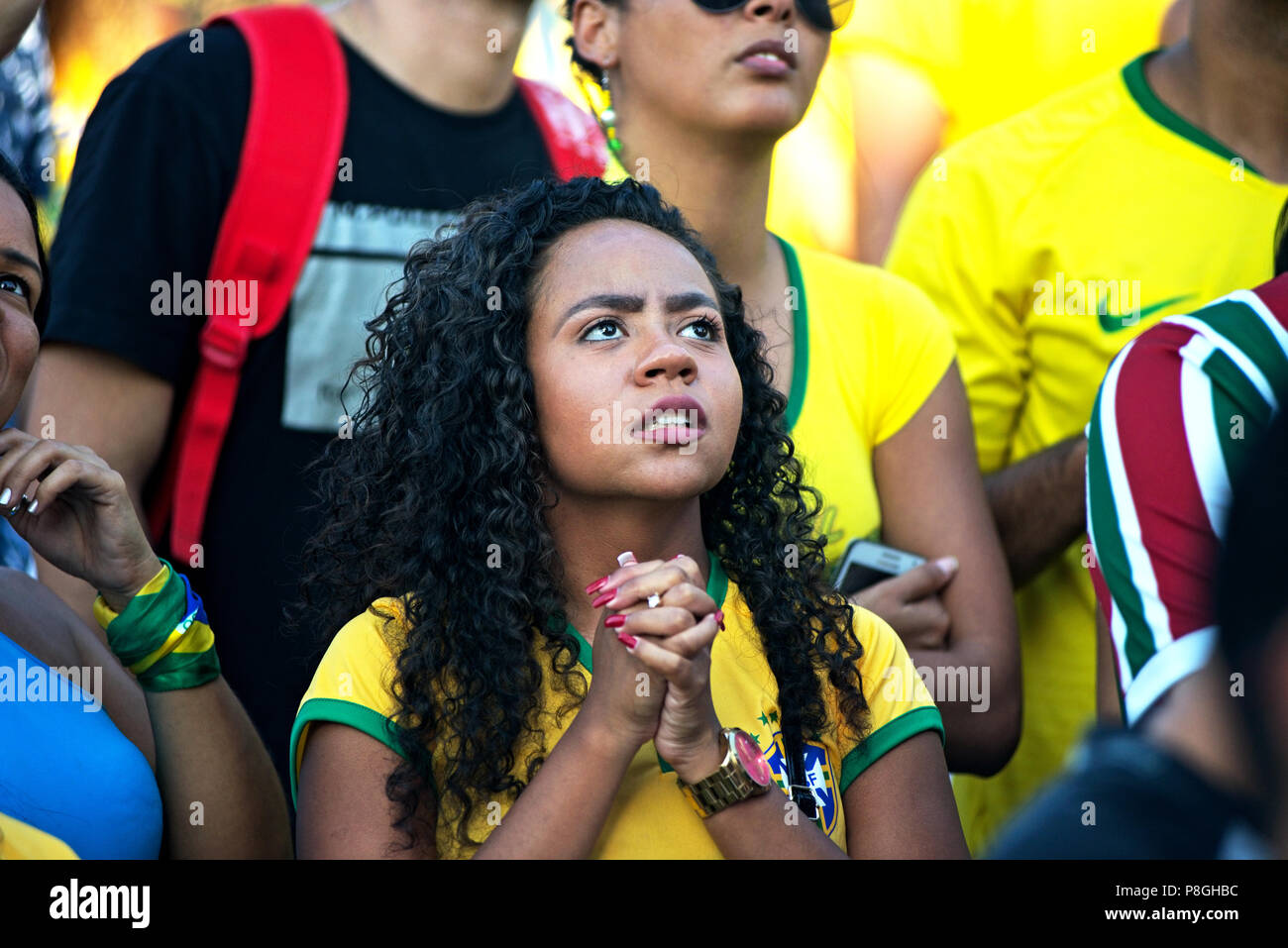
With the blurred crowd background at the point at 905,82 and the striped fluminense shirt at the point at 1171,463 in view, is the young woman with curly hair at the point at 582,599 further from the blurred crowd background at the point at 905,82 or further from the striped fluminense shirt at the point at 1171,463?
the blurred crowd background at the point at 905,82

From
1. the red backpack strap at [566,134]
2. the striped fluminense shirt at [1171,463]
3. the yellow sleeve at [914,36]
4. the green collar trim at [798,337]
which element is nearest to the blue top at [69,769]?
the green collar trim at [798,337]

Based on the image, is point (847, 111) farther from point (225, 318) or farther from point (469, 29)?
point (225, 318)

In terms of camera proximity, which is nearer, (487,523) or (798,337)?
(487,523)

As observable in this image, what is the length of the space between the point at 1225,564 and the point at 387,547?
4.99 ft

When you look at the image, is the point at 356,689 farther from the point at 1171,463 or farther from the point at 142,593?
the point at 1171,463

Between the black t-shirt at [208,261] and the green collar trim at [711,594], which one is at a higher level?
the black t-shirt at [208,261]

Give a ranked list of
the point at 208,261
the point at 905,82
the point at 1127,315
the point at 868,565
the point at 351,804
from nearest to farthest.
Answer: the point at 351,804, the point at 208,261, the point at 868,565, the point at 1127,315, the point at 905,82

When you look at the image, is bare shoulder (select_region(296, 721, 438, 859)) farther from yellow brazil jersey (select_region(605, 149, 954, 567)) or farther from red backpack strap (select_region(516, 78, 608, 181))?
red backpack strap (select_region(516, 78, 608, 181))

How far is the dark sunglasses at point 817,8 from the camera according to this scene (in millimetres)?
2973

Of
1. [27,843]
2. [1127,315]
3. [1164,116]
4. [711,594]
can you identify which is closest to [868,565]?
[711,594]

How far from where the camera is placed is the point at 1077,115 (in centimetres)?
325

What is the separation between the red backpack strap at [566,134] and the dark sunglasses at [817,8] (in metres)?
0.40

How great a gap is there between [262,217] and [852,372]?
1116mm

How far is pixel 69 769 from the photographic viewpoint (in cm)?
209
